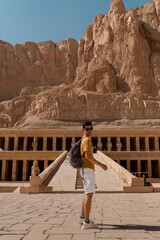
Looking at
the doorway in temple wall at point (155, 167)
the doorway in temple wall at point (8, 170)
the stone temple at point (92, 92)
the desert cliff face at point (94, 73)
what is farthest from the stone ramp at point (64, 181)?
the desert cliff face at point (94, 73)

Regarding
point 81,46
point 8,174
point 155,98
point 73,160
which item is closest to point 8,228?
point 73,160

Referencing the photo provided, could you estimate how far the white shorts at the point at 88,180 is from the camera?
4.33 meters

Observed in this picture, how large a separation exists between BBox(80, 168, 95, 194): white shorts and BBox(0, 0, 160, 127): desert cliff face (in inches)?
1842

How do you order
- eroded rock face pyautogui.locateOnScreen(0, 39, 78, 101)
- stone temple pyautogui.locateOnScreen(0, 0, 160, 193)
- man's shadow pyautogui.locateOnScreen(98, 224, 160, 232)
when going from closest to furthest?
1. man's shadow pyautogui.locateOnScreen(98, 224, 160, 232)
2. stone temple pyautogui.locateOnScreen(0, 0, 160, 193)
3. eroded rock face pyautogui.locateOnScreen(0, 39, 78, 101)

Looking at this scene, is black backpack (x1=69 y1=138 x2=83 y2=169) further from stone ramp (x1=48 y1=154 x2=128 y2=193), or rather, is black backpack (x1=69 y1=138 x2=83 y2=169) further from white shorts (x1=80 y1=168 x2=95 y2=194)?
stone ramp (x1=48 y1=154 x2=128 y2=193)

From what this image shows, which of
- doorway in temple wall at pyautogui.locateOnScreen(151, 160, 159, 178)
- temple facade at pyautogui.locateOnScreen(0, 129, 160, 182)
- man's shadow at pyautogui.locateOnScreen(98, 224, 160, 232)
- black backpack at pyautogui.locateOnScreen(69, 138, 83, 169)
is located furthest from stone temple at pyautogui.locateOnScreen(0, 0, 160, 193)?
man's shadow at pyautogui.locateOnScreen(98, 224, 160, 232)

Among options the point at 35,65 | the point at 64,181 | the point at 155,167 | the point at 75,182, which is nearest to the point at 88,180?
the point at 75,182

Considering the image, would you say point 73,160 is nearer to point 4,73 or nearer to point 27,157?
point 27,157

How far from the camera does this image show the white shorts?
433 cm

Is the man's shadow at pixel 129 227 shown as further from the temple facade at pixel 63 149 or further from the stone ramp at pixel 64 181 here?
the temple facade at pixel 63 149

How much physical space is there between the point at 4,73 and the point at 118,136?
55.5 metres

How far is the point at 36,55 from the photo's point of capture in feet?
281

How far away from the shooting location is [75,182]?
593 inches

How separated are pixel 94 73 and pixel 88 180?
6109 cm
